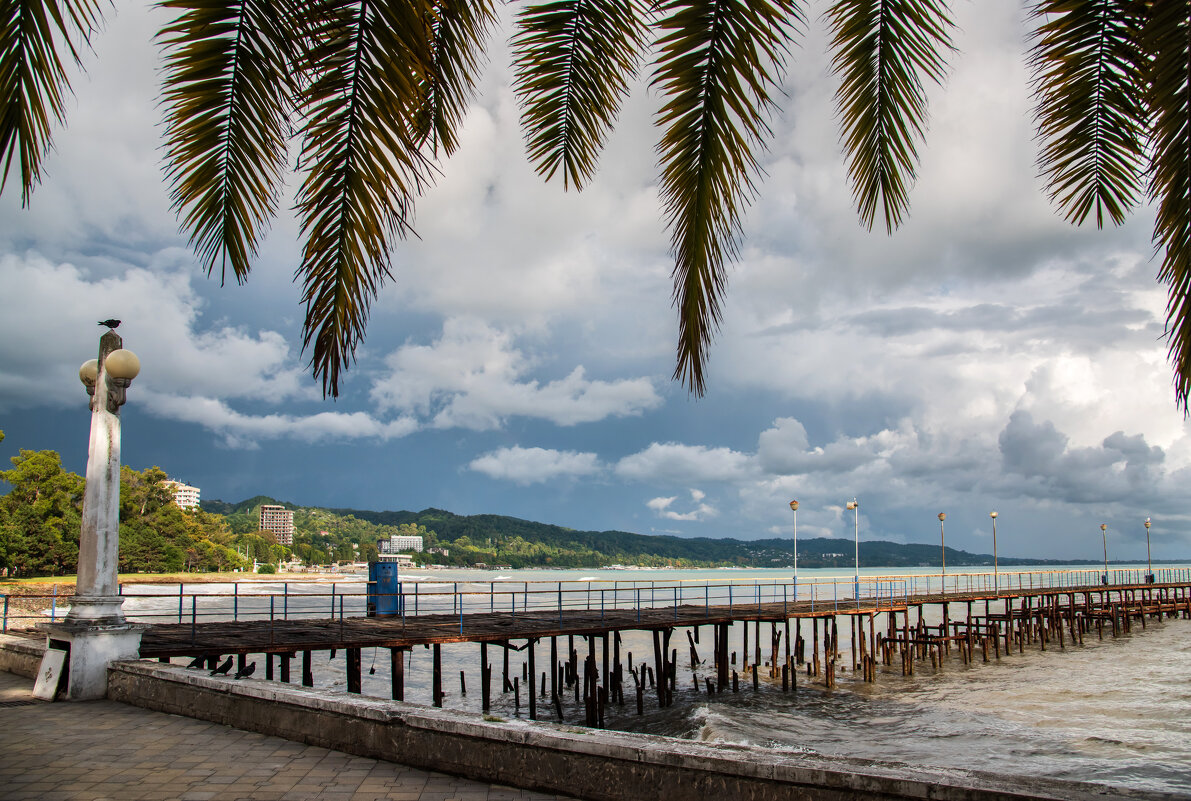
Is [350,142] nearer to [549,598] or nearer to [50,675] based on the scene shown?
[50,675]

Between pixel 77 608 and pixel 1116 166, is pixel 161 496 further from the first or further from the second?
pixel 1116 166

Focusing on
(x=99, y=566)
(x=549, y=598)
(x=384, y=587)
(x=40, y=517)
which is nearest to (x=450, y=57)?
(x=99, y=566)

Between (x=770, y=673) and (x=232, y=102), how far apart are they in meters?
32.0

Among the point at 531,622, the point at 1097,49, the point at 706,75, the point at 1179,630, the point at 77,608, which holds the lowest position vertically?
the point at 1179,630

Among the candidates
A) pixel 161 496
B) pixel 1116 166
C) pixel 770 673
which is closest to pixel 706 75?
pixel 1116 166

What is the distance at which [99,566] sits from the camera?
9.34 meters

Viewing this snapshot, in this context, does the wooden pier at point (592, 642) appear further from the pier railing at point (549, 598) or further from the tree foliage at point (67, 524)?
the tree foliage at point (67, 524)

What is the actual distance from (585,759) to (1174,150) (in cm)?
420

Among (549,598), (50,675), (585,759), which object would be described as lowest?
(549,598)

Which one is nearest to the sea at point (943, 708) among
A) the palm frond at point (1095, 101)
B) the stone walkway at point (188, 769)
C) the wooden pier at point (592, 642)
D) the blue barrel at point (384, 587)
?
the wooden pier at point (592, 642)

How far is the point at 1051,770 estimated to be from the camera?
17703mm

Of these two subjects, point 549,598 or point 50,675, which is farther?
point 549,598

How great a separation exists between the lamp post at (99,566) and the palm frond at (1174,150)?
9.73 meters

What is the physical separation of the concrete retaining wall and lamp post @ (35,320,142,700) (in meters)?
2.47
